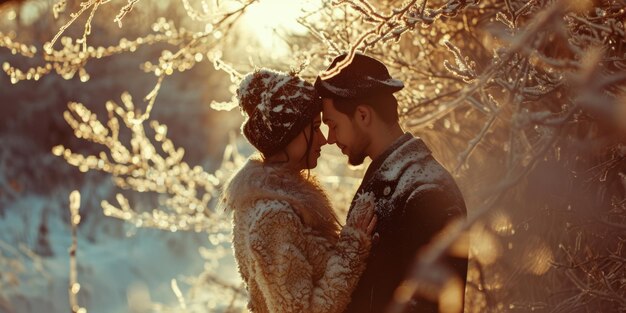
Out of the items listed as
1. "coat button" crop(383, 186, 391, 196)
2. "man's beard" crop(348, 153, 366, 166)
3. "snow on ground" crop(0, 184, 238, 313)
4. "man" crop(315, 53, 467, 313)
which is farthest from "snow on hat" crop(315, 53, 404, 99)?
"snow on ground" crop(0, 184, 238, 313)

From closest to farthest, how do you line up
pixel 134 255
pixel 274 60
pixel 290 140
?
pixel 290 140 → pixel 274 60 → pixel 134 255

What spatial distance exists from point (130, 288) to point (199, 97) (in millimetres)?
7642

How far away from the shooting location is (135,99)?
19.1 meters

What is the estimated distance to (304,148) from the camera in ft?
10.7

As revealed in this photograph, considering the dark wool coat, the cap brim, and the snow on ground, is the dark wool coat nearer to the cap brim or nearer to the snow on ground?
the cap brim

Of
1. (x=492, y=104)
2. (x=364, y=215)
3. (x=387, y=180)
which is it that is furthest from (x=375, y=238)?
(x=492, y=104)

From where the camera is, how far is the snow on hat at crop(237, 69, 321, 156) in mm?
3168

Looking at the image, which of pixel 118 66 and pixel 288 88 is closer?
pixel 288 88

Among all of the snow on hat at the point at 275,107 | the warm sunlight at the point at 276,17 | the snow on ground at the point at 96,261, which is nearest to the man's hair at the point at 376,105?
the snow on hat at the point at 275,107

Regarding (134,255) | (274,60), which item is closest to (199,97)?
(134,255)

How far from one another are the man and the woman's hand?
0.09 ft

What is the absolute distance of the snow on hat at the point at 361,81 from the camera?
312 cm

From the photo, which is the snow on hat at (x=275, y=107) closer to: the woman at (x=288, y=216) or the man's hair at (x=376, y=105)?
the woman at (x=288, y=216)

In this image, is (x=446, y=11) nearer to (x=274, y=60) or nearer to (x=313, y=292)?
(x=313, y=292)
